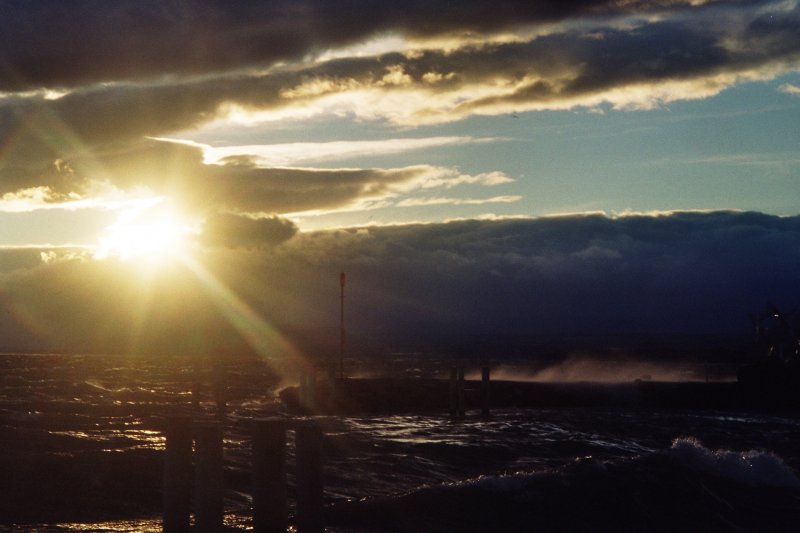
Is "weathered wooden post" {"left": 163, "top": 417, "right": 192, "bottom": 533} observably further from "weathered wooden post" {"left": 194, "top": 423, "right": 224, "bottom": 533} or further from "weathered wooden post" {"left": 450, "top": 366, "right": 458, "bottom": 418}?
"weathered wooden post" {"left": 450, "top": 366, "right": 458, "bottom": 418}

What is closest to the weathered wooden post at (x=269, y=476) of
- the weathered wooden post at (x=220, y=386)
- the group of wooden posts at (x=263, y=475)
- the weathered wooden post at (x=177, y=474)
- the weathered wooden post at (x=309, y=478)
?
the group of wooden posts at (x=263, y=475)

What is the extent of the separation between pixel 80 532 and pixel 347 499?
5.59 meters

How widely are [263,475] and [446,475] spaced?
11039 mm

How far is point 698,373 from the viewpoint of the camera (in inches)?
3839

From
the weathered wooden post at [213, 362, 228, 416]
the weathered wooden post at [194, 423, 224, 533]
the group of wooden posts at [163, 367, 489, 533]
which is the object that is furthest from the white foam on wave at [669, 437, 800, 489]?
the weathered wooden post at [213, 362, 228, 416]

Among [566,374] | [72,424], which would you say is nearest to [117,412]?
[72,424]

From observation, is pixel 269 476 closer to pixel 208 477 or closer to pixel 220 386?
pixel 208 477

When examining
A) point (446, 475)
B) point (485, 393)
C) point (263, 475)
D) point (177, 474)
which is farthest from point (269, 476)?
point (485, 393)

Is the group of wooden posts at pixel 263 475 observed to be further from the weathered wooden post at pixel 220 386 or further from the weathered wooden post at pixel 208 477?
the weathered wooden post at pixel 220 386

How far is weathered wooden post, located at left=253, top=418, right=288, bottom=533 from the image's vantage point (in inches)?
515

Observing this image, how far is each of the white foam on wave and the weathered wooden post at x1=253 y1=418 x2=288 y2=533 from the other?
11684 mm

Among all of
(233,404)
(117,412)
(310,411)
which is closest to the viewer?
(117,412)

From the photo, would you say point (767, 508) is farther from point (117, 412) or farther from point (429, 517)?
point (117, 412)

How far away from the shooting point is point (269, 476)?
1310 centimetres
